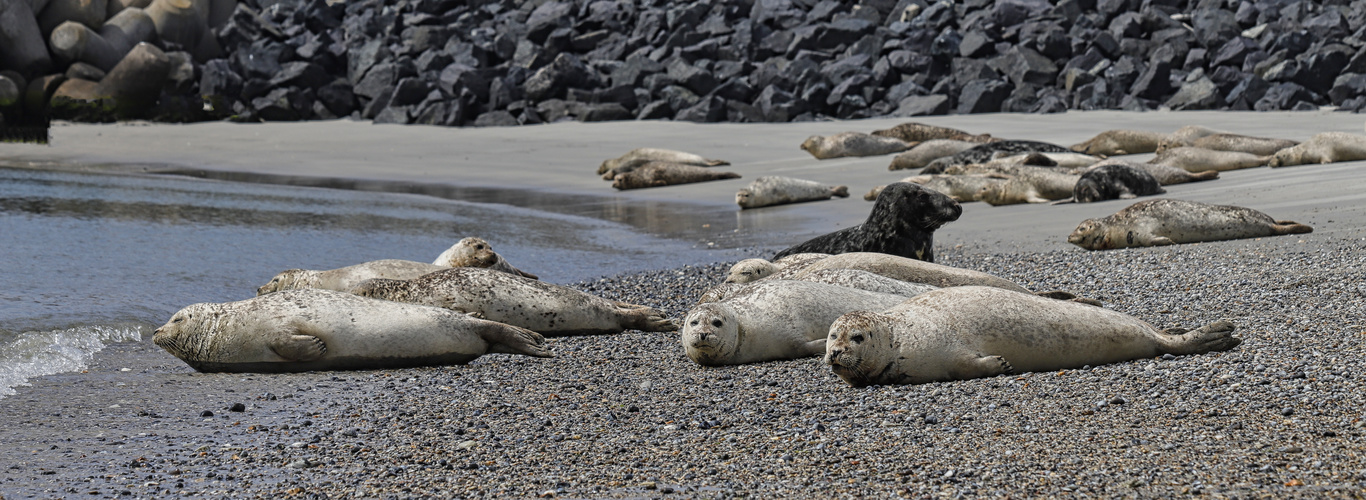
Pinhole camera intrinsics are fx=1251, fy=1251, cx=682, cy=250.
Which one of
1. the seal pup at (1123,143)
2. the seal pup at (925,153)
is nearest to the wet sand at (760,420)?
the seal pup at (925,153)

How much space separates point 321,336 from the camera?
4691 millimetres

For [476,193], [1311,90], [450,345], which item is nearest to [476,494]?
[450,345]

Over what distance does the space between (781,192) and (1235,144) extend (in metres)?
4.37

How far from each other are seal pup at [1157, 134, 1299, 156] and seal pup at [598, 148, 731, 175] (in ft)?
14.4

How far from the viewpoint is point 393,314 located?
484 cm

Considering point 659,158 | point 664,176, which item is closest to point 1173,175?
point 664,176

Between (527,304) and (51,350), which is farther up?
(527,304)

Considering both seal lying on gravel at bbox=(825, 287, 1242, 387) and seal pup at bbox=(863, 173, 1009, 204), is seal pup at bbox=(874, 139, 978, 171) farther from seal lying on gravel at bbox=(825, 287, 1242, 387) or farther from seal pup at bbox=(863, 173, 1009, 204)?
seal lying on gravel at bbox=(825, 287, 1242, 387)

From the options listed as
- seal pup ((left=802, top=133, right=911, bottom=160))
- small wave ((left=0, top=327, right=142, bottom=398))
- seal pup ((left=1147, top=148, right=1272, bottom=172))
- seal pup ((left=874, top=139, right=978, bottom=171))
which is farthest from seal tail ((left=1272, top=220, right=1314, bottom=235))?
seal pup ((left=802, top=133, right=911, bottom=160))

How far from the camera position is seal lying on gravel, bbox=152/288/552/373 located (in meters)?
4.69

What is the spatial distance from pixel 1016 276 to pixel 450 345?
2897mm

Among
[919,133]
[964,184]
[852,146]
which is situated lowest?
[964,184]

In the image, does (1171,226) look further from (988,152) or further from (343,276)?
(988,152)

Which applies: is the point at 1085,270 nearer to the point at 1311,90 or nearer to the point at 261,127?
the point at 1311,90
